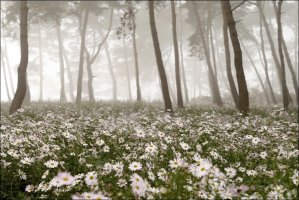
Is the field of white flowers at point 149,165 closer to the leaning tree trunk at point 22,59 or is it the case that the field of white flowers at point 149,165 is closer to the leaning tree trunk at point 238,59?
the leaning tree trunk at point 238,59

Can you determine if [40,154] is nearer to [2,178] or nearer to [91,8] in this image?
[2,178]

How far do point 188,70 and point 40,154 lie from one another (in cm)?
7094

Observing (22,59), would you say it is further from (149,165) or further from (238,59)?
(149,165)

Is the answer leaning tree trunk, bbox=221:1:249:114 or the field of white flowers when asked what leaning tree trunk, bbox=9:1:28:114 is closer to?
the field of white flowers

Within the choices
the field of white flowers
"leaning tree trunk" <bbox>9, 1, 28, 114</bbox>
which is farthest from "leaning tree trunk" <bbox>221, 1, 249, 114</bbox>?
"leaning tree trunk" <bbox>9, 1, 28, 114</bbox>

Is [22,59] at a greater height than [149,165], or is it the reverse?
[22,59]

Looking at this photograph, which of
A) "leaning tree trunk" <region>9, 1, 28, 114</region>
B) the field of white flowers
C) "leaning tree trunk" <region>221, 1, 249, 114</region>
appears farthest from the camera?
"leaning tree trunk" <region>9, 1, 28, 114</region>

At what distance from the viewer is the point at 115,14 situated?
41.1 m

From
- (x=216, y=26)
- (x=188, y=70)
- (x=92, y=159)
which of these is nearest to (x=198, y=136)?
(x=92, y=159)

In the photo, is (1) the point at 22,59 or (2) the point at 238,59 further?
(1) the point at 22,59

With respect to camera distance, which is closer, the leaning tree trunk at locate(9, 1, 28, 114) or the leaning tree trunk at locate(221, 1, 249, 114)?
the leaning tree trunk at locate(221, 1, 249, 114)

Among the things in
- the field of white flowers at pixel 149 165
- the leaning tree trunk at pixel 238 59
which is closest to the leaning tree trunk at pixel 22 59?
the field of white flowers at pixel 149 165

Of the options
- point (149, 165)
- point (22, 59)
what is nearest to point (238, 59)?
point (22, 59)

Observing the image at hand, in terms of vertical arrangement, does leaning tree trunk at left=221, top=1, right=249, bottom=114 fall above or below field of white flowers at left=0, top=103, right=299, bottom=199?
above
